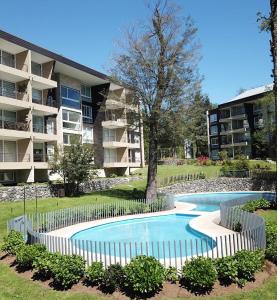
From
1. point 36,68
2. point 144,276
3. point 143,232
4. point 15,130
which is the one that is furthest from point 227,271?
point 36,68

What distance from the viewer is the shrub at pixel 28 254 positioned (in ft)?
43.6

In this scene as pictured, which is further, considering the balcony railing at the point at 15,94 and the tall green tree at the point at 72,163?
the balcony railing at the point at 15,94

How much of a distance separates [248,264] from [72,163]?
2396 cm

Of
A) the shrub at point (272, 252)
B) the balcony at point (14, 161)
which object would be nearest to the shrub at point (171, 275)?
the shrub at point (272, 252)

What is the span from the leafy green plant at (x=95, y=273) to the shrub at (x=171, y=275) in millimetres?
2007

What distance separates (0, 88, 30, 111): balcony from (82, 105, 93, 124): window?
11.7 metres

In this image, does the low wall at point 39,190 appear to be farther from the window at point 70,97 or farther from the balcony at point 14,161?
the window at point 70,97

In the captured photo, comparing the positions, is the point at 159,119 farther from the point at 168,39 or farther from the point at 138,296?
the point at 138,296

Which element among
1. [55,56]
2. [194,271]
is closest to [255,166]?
[55,56]

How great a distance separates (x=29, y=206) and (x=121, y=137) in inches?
974

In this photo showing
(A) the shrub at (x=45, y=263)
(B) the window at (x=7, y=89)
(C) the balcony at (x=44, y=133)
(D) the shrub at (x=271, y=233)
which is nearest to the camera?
(A) the shrub at (x=45, y=263)

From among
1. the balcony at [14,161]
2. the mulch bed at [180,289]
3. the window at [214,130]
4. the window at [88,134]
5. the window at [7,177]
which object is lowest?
the mulch bed at [180,289]

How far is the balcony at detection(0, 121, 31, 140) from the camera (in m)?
33.1

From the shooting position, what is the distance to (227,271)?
36.7 feet
